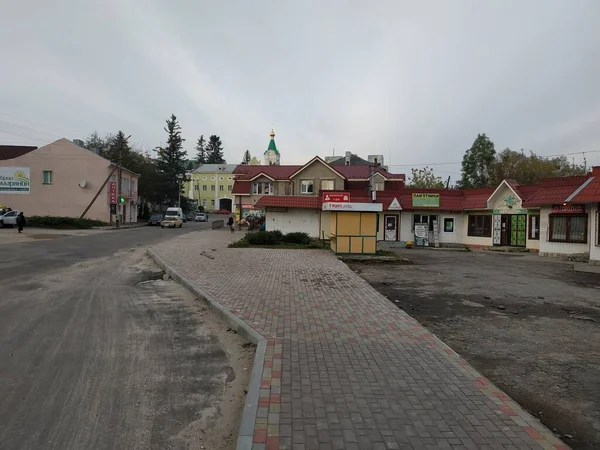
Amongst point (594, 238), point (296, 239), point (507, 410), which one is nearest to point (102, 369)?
point (507, 410)

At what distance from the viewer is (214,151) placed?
409 feet

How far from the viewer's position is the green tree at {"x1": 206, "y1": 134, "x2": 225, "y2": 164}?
124312mm

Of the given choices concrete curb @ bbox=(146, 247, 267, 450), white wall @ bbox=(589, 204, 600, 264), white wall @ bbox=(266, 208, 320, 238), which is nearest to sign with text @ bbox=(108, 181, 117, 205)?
white wall @ bbox=(266, 208, 320, 238)

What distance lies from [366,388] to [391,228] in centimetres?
2871

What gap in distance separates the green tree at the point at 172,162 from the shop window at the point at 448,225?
160 ft

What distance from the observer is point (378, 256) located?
19625 mm

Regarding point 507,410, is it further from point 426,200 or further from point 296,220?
point 426,200

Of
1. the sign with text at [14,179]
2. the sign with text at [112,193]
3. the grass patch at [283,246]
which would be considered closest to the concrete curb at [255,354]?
the grass patch at [283,246]

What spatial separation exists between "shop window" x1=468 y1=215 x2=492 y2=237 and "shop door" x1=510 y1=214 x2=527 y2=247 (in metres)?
1.66

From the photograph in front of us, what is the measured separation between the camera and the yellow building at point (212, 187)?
107 metres

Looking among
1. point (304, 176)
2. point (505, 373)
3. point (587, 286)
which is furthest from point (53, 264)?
point (304, 176)

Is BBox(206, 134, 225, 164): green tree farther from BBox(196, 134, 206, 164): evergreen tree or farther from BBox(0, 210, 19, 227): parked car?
BBox(0, 210, 19, 227): parked car

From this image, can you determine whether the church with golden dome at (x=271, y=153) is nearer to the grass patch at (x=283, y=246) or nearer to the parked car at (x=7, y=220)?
the parked car at (x=7, y=220)

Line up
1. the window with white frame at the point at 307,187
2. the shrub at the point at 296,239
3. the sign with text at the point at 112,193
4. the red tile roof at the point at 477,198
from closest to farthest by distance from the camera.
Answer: the shrub at the point at 296,239 < the red tile roof at the point at 477,198 < the window with white frame at the point at 307,187 < the sign with text at the point at 112,193
